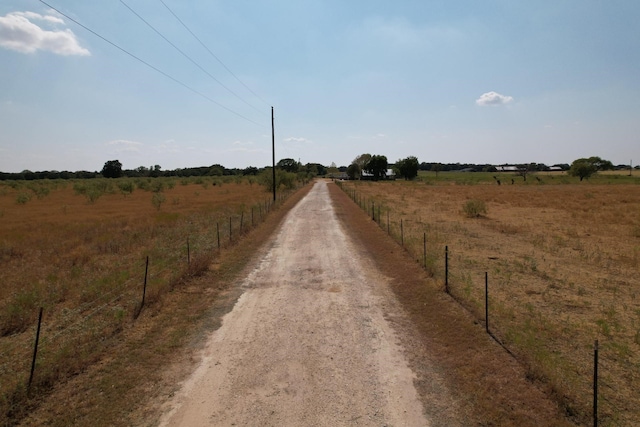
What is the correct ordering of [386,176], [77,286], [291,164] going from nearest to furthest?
[77,286] → [291,164] → [386,176]

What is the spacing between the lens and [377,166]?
147m

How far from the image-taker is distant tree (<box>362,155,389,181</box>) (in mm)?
146125

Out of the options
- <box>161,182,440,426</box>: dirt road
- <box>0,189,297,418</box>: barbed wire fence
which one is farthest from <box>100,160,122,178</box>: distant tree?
<box>161,182,440,426</box>: dirt road

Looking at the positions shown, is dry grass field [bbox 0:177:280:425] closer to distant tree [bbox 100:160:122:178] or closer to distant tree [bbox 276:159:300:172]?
distant tree [bbox 276:159:300:172]

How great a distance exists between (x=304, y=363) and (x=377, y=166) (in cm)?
14313

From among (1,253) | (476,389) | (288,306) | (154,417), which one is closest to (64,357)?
(154,417)

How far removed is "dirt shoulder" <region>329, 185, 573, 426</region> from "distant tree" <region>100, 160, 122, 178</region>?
184 m

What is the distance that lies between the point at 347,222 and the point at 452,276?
14.2 metres

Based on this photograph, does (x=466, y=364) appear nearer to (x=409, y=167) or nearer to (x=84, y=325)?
(x=84, y=325)

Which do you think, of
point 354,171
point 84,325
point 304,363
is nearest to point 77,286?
point 84,325

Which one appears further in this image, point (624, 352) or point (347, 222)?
point (347, 222)

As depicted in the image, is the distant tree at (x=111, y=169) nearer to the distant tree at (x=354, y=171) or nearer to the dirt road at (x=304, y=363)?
the distant tree at (x=354, y=171)

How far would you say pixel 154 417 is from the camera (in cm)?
556

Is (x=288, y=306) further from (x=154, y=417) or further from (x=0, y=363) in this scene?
(x=0, y=363)
